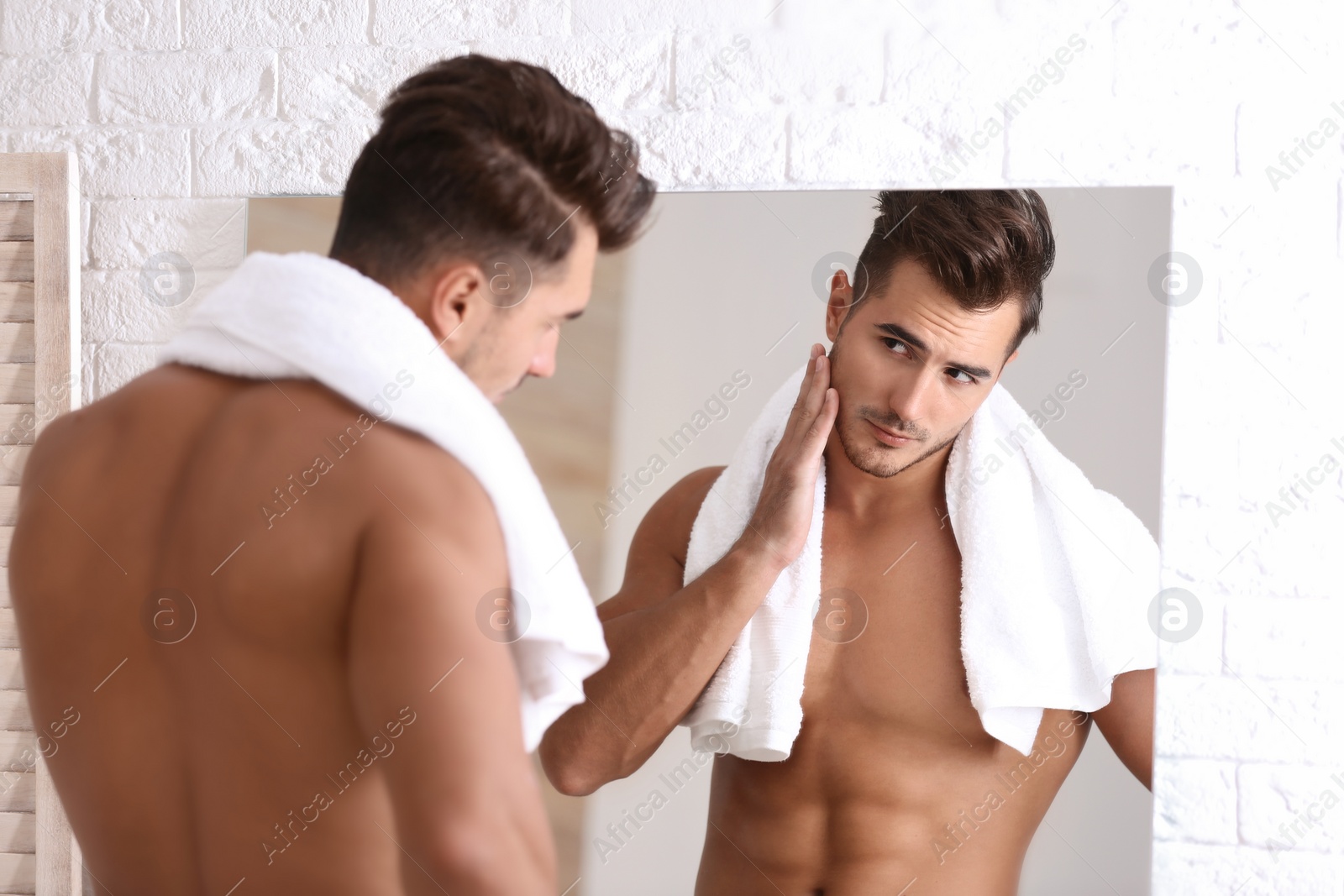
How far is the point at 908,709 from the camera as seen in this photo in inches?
39.9

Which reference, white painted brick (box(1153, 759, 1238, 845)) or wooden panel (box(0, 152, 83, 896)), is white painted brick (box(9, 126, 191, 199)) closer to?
wooden panel (box(0, 152, 83, 896))

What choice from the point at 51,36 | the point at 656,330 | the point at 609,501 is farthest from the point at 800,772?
the point at 51,36

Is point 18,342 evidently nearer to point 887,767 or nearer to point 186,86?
point 186,86

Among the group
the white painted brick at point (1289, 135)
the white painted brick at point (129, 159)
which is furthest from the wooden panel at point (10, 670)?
the white painted brick at point (1289, 135)

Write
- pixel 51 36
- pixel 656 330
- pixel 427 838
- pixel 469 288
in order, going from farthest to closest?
pixel 51 36 → pixel 656 330 → pixel 469 288 → pixel 427 838

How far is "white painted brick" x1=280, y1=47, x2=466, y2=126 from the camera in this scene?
1152 millimetres

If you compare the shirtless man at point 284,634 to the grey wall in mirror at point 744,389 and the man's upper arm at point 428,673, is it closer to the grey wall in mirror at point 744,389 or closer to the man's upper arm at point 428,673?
the man's upper arm at point 428,673

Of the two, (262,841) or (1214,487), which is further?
(1214,487)

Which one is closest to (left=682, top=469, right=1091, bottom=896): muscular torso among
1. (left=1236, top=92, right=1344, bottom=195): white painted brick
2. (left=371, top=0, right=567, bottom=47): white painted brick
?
(left=1236, top=92, right=1344, bottom=195): white painted brick

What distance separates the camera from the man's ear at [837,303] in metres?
1.04

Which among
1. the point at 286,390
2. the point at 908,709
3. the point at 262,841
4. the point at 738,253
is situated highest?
the point at 738,253

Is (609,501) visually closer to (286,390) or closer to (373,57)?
(286,390)

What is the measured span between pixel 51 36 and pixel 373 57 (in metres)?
0.38

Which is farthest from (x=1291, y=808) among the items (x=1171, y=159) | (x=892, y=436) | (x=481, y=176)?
(x=481, y=176)
